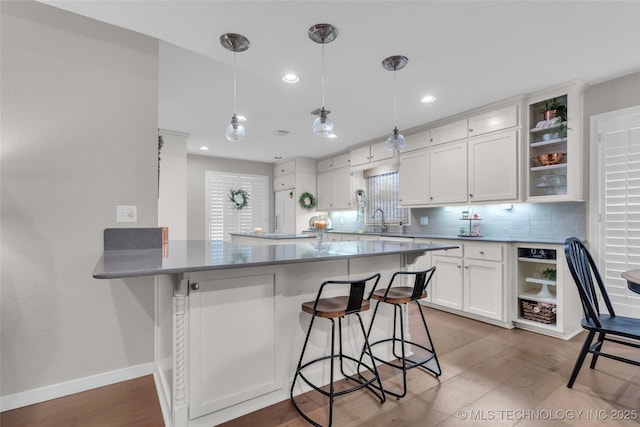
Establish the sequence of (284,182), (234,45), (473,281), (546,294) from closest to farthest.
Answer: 1. (234,45)
2. (546,294)
3. (473,281)
4. (284,182)

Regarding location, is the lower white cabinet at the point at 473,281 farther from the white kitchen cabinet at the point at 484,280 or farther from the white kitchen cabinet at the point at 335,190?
the white kitchen cabinet at the point at 335,190

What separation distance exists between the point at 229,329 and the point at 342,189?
4.62 metres

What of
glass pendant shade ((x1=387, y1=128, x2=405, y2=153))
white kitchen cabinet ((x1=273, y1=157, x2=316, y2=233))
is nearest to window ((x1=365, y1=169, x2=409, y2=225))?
white kitchen cabinet ((x1=273, y1=157, x2=316, y2=233))

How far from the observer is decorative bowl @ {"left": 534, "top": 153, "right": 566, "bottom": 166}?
3.17 meters

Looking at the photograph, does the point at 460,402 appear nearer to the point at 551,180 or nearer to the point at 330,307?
the point at 330,307

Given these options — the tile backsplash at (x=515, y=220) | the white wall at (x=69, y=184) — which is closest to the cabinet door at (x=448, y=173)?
the tile backsplash at (x=515, y=220)

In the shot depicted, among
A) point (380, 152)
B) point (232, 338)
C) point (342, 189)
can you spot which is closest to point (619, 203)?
point (380, 152)

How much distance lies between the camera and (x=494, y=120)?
3.55 meters

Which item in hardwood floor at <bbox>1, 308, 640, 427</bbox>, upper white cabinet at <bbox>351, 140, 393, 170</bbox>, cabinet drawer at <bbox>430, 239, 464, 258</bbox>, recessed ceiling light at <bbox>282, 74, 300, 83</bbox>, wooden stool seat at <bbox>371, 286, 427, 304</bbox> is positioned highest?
recessed ceiling light at <bbox>282, 74, 300, 83</bbox>

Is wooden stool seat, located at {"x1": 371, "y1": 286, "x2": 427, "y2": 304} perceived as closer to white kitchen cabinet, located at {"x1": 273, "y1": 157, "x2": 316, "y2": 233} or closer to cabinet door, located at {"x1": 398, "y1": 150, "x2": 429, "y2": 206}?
cabinet door, located at {"x1": 398, "y1": 150, "x2": 429, "y2": 206}

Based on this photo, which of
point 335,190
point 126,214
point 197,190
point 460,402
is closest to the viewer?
point 460,402

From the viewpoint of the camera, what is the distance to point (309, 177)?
676 cm

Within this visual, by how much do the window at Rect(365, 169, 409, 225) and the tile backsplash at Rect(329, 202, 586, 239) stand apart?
1.02 ft

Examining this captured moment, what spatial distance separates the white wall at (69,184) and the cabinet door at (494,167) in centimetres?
344
